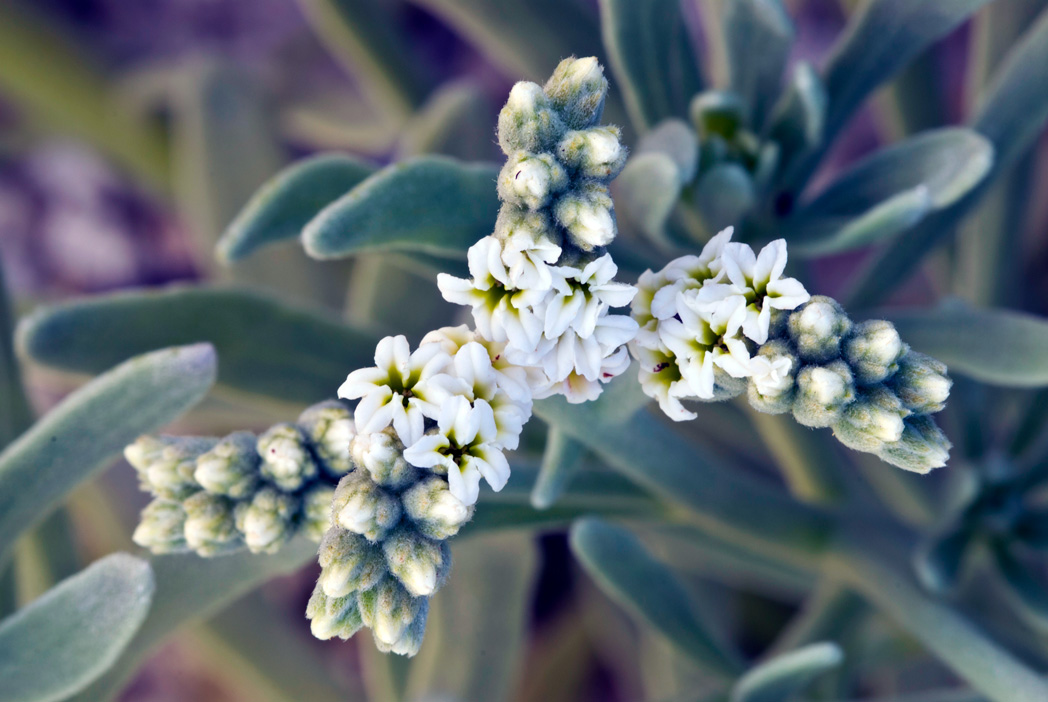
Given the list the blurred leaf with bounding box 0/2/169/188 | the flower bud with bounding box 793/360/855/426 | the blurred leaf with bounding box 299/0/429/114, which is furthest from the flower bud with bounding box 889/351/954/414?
the blurred leaf with bounding box 0/2/169/188

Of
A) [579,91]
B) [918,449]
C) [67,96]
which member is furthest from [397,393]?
[67,96]

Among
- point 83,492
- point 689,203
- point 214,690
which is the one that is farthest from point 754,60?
point 214,690

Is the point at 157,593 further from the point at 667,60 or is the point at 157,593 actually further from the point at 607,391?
the point at 667,60

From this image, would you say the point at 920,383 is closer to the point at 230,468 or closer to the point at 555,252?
the point at 555,252

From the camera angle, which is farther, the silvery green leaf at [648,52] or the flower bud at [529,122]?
the silvery green leaf at [648,52]

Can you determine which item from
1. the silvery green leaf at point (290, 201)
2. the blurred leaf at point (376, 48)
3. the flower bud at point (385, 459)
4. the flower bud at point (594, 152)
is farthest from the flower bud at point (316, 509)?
the blurred leaf at point (376, 48)

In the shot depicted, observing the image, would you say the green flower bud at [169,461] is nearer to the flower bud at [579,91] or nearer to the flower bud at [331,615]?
the flower bud at [331,615]

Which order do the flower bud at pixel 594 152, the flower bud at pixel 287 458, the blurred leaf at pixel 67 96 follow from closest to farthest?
the flower bud at pixel 594 152 < the flower bud at pixel 287 458 < the blurred leaf at pixel 67 96
